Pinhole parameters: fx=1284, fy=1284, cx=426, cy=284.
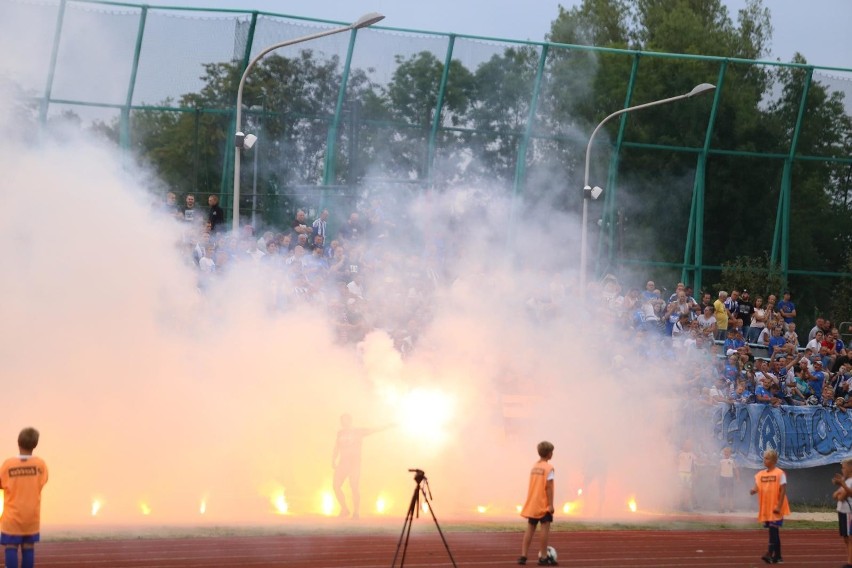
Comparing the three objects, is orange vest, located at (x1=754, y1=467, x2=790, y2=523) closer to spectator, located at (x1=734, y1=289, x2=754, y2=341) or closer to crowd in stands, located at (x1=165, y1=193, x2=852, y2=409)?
crowd in stands, located at (x1=165, y1=193, x2=852, y2=409)

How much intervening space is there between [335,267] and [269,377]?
3031mm

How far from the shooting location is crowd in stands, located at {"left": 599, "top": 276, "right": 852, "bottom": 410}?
24781 mm

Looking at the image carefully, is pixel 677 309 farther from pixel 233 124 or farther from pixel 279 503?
pixel 279 503

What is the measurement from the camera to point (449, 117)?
29.4m

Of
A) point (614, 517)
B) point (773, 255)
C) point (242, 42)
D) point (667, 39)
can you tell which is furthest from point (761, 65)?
point (667, 39)

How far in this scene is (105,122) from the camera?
26172 mm

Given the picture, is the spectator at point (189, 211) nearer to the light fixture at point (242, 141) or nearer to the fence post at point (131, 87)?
the light fixture at point (242, 141)

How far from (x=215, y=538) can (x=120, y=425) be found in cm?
310

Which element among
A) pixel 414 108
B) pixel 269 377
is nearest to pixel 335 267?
pixel 269 377

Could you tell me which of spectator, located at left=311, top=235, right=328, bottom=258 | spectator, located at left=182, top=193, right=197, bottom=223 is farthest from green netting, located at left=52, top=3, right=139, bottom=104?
spectator, located at left=311, top=235, right=328, bottom=258

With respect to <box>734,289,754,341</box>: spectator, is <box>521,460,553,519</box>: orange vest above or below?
below

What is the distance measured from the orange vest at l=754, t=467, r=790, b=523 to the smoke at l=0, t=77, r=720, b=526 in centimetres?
496

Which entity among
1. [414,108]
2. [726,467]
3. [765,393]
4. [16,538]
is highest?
[414,108]

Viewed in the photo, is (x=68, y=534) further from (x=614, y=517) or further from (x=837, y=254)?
(x=837, y=254)
